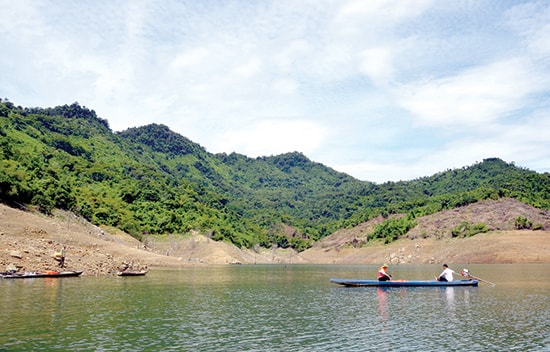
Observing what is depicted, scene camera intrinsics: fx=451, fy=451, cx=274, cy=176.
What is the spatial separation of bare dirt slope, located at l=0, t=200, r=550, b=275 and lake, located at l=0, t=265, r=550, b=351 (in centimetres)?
2098

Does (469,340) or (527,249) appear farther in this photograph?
(527,249)

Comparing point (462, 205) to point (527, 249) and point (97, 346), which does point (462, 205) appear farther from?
point (97, 346)

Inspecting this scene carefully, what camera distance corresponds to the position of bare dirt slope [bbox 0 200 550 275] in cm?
7312

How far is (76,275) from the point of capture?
221 feet

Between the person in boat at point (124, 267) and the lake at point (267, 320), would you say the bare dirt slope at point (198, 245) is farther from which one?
the lake at point (267, 320)

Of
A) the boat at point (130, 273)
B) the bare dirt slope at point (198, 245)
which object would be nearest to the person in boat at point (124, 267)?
the bare dirt slope at point (198, 245)

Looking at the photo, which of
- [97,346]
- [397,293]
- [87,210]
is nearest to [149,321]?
[97,346]

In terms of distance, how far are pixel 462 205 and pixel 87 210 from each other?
153 meters

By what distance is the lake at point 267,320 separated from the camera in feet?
83.0

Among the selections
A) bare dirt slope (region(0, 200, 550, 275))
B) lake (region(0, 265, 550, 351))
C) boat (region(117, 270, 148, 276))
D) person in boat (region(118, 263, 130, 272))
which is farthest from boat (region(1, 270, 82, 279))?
person in boat (region(118, 263, 130, 272))

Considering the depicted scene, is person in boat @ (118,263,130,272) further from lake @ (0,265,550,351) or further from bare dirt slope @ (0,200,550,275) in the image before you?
lake @ (0,265,550,351)

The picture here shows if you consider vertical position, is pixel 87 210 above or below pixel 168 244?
above

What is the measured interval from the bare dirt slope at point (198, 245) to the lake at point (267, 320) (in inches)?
826

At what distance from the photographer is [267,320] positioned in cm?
3378
